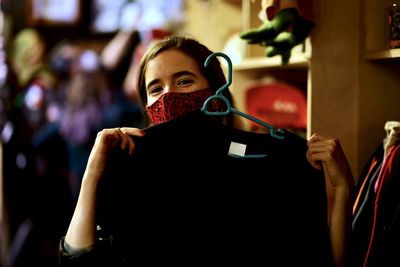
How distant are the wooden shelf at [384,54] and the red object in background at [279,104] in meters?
0.49

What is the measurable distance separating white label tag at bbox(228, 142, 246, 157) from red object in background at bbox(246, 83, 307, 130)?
2.57ft

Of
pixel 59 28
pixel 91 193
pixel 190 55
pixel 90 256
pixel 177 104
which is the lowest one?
pixel 90 256

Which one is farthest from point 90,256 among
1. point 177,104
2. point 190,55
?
point 190,55

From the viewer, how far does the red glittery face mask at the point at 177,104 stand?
3.38 ft

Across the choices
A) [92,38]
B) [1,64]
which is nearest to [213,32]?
[92,38]

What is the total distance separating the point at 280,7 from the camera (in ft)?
4.32

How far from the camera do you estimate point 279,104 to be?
6.04 feet

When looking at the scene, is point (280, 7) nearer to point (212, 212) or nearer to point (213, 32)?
point (212, 212)

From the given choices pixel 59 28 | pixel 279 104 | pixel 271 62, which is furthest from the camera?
pixel 59 28

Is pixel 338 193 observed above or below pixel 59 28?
below

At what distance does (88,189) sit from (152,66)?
12.2 inches

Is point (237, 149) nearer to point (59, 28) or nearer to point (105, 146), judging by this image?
point (105, 146)

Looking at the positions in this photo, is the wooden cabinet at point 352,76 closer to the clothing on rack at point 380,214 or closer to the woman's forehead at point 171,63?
the clothing on rack at point 380,214

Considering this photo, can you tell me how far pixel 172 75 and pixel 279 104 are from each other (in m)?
0.86
